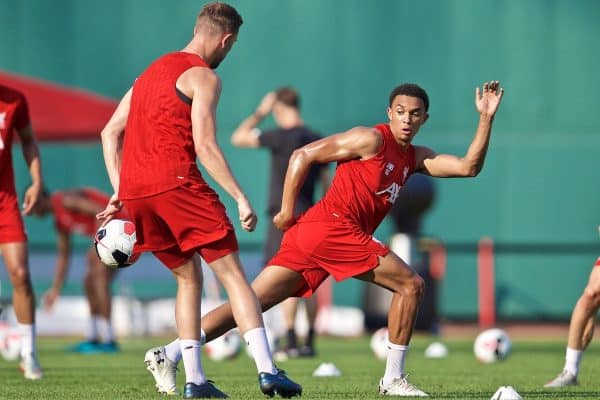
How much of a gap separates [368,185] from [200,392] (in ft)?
6.02

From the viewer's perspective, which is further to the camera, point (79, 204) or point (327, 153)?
point (79, 204)

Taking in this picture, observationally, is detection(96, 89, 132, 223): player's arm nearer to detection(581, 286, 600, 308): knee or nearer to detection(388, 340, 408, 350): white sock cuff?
detection(388, 340, 408, 350): white sock cuff

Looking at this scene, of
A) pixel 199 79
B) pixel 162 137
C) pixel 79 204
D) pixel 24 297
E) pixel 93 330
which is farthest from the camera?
pixel 79 204

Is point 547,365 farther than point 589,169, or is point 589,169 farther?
point 589,169

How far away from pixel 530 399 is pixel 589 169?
15600 mm

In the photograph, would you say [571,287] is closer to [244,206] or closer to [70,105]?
[70,105]

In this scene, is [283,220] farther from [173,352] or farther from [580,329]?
[580,329]

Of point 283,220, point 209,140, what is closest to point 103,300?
point 283,220

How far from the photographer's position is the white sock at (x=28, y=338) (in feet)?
32.6

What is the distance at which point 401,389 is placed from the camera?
8273mm

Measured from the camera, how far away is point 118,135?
8000mm

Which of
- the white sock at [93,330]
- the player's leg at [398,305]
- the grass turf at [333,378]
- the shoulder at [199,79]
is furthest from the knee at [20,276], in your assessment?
the white sock at [93,330]

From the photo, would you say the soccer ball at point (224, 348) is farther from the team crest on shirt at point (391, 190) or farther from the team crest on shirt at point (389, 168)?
the team crest on shirt at point (389, 168)

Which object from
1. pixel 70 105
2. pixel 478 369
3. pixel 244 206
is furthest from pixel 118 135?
pixel 70 105
